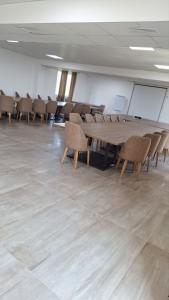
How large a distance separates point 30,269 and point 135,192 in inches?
93.6

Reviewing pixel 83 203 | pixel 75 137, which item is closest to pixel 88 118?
pixel 75 137

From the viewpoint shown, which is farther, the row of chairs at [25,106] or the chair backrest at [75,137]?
the row of chairs at [25,106]

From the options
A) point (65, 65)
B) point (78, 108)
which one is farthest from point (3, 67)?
point (78, 108)

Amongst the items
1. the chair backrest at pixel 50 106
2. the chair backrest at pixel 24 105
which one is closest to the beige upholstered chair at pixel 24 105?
the chair backrest at pixel 24 105

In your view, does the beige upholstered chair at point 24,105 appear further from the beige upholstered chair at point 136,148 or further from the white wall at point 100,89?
the white wall at point 100,89

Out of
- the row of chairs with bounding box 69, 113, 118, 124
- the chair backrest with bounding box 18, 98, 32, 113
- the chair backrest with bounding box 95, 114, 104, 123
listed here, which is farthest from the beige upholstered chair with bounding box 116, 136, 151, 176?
the chair backrest with bounding box 18, 98, 32, 113

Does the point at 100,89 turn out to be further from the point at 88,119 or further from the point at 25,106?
the point at 88,119

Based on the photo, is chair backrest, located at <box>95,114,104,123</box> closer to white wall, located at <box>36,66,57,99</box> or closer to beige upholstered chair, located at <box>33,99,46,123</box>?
beige upholstered chair, located at <box>33,99,46,123</box>

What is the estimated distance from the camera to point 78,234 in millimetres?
2441

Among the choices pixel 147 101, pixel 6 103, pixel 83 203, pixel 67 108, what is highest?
pixel 147 101

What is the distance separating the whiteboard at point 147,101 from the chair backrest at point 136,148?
7.98 metres

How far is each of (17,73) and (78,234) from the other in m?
9.06

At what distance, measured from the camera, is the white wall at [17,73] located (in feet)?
30.5

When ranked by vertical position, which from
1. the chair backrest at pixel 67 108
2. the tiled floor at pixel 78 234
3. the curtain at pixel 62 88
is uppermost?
the curtain at pixel 62 88
